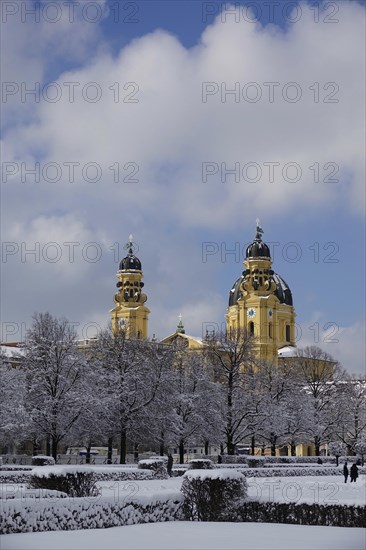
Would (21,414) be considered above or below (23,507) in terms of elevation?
above

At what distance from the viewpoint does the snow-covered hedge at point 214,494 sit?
935 inches

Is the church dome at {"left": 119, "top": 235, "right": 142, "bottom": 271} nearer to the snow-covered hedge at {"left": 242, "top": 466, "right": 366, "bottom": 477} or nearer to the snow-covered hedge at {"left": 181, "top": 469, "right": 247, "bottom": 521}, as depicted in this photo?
the snow-covered hedge at {"left": 242, "top": 466, "right": 366, "bottom": 477}

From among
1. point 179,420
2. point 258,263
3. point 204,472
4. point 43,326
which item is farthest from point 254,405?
point 258,263

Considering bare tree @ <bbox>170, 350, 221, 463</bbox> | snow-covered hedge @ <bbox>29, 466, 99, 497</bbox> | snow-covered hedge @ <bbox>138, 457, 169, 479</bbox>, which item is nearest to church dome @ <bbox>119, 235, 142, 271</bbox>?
bare tree @ <bbox>170, 350, 221, 463</bbox>

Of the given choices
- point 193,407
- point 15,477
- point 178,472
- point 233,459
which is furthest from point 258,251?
point 15,477

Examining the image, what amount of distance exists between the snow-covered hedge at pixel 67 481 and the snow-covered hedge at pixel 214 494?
319 centimetres

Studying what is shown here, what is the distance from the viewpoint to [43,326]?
60906mm

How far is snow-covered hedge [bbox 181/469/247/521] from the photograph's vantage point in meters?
23.8

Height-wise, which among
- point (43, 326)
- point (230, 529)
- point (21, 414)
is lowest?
point (230, 529)

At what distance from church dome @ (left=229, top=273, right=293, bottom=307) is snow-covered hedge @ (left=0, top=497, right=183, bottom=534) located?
120218mm

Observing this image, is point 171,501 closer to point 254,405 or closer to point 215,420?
point 215,420

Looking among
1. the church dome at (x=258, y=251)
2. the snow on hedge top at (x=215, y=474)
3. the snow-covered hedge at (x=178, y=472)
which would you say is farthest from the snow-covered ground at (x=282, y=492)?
the church dome at (x=258, y=251)

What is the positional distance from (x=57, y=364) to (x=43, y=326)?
13.7 ft

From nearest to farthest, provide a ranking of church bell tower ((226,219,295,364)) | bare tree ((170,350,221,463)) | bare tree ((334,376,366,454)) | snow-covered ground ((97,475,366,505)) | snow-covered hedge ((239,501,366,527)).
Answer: snow-covered hedge ((239,501,366,527)) → snow-covered ground ((97,475,366,505)) → bare tree ((170,350,221,463)) → bare tree ((334,376,366,454)) → church bell tower ((226,219,295,364))
